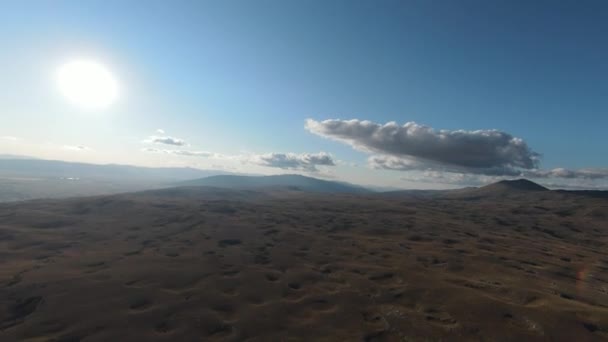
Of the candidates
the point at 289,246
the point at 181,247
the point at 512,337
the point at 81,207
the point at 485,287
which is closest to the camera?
the point at 512,337

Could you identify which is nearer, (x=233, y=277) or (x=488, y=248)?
(x=233, y=277)

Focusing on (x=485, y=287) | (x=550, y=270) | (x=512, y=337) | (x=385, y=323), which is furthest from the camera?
(x=550, y=270)

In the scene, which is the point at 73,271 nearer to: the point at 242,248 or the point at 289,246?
the point at 242,248

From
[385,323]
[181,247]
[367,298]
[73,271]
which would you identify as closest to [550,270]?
[367,298]

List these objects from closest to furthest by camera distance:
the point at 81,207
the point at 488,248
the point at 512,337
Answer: the point at 512,337
the point at 488,248
the point at 81,207

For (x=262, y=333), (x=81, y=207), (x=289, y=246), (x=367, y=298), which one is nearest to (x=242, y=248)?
(x=289, y=246)

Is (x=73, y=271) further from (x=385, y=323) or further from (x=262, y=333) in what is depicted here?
(x=385, y=323)

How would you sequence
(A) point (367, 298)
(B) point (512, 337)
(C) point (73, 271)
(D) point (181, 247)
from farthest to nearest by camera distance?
1. (D) point (181, 247)
2. (C) point (73, 271)
3. (A) point (367, 298)
4. (B) point (512, 337)

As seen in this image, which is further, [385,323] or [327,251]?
[327,251]

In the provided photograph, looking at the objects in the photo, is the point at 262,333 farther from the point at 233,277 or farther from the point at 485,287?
the point at 485,287
